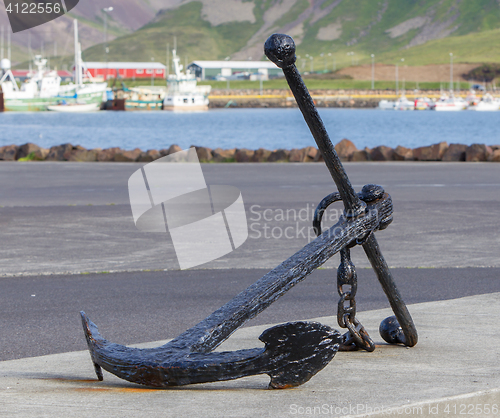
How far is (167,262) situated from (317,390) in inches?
190

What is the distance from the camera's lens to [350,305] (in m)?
4.21

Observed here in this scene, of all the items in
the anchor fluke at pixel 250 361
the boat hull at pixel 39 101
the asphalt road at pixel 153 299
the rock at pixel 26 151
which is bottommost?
the asphalt road at pixel 153 299

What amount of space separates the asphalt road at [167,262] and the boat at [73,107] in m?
106

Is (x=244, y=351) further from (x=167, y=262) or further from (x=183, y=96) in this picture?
(x=183, y=96)

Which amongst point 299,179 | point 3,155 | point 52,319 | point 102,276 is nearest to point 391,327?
point 52,319

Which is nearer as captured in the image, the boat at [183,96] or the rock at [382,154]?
the rock at [382,154]

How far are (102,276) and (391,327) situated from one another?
3.92m

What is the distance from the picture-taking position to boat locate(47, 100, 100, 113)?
11794 cm

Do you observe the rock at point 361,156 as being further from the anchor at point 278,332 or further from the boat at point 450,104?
the boat at point 450,104

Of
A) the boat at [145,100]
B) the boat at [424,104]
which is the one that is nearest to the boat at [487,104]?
the boat at [424,104]

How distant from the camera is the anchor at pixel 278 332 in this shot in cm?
353

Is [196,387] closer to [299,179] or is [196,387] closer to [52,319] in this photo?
[52,319]

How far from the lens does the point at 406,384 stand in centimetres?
395

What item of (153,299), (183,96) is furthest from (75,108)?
(153,299)
